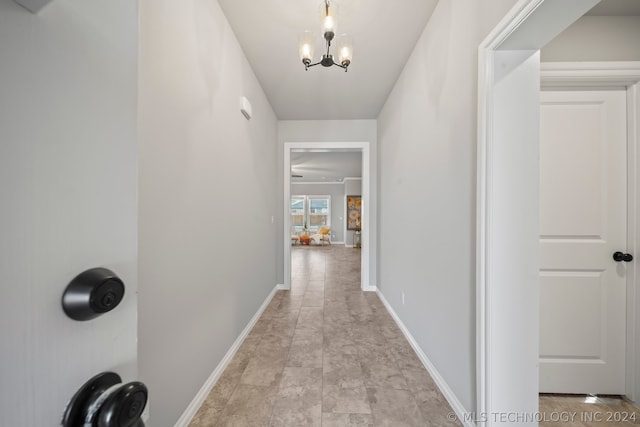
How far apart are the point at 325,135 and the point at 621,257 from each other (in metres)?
3.19

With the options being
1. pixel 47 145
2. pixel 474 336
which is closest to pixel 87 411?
pixel 47 145

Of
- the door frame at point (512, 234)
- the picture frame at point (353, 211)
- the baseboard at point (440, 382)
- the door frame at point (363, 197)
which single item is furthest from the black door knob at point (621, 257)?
the picture frame at point (353, 211)

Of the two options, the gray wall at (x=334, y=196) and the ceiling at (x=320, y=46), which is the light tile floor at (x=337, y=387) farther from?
the gray wall at (x=334, y=196)

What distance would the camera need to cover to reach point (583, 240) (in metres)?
1.61

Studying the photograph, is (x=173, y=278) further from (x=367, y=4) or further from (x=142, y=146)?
(x=367, y=4)

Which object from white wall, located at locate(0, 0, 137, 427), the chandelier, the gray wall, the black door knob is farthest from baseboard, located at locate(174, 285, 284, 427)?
the gray wall

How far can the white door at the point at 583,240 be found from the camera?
158 cm

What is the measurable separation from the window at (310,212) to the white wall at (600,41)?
28.9ft

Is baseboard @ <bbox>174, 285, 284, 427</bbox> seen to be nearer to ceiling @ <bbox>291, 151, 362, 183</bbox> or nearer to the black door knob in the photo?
the black door knob

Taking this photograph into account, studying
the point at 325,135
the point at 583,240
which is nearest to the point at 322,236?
the point at 325,135

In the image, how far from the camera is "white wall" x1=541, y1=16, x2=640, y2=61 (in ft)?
5.02

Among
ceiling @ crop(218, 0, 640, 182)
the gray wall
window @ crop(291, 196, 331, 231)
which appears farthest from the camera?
window @ crop(291, 196, 331, 231)

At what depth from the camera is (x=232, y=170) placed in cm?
199

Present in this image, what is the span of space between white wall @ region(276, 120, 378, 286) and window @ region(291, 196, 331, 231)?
657 cm
